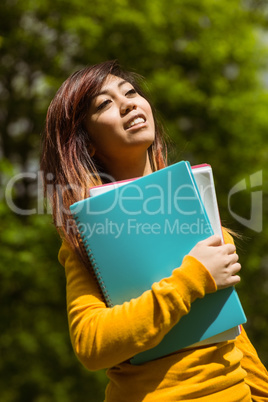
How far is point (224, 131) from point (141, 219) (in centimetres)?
441

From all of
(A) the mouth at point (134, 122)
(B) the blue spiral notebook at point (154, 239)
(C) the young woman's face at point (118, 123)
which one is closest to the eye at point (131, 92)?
(C) the young woman's face at point (118, 123)

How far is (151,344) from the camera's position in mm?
1090

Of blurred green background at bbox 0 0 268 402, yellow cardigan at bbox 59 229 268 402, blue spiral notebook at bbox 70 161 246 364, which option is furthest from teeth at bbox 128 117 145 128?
blurred green background at bbox 0 0 268 402

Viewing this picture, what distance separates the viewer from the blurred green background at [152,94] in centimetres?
507

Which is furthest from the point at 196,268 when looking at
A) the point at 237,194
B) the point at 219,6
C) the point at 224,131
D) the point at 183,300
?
the point at 219,6

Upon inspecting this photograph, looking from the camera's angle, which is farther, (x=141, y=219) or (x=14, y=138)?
(x=14, y=138)

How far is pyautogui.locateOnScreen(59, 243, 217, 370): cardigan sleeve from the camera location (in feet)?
3.53

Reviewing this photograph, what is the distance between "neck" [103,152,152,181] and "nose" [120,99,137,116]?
0.15 metres

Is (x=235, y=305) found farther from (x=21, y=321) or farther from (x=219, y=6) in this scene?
(x=219, y=6)

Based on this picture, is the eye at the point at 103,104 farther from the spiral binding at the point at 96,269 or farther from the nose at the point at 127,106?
the spiral binding at the point at 96,269

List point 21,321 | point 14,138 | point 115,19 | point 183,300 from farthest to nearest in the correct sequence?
1. point 14,138
2. point 21,321
3. point 115,19
4. point 183,300

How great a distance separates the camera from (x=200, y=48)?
5.30 meters

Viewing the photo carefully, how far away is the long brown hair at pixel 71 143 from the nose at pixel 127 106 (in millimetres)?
100

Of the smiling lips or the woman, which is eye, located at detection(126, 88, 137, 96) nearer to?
the woman
